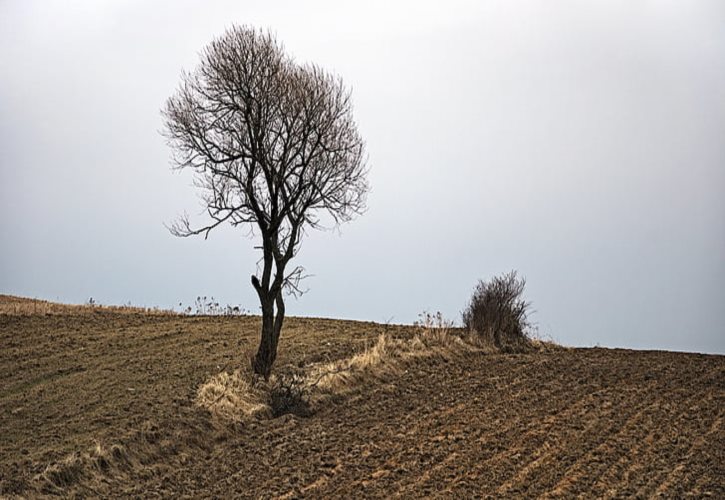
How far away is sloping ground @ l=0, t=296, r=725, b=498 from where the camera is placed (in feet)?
35.7

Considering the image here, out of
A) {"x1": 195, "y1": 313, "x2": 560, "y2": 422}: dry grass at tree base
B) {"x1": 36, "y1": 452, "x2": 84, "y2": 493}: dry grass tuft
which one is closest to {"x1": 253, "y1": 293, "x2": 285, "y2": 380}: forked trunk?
{"x1": 195, "y1": 313, "x2": 560, "y2": 422}: dry grass at tree base

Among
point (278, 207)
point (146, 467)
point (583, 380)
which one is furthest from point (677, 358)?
point (146, 467)

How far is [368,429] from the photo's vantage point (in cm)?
1336

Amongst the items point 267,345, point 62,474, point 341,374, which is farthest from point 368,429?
point 62,474

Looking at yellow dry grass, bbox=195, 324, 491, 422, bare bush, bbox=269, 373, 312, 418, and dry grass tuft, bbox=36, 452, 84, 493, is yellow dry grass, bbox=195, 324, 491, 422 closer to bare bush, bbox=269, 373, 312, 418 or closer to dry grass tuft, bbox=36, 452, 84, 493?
bare bush, bbox=269, 373, 312, 418

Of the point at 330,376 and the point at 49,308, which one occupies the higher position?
the point at 49,308

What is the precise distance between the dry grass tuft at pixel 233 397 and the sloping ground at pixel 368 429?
1.02 feet

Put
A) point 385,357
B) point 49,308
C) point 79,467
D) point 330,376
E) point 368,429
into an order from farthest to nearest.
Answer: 1. point 49,308
2. point 385,357
3. point 330,376
4. point 368,429
5. point 79,467

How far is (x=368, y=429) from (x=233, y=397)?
265cm

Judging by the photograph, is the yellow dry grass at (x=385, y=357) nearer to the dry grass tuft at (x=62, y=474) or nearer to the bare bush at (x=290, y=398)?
the bare bush at (x=290, y=398)

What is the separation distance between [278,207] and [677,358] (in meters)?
10.9

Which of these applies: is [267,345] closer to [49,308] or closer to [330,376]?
[330,376]

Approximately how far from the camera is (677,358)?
20719 millimetres

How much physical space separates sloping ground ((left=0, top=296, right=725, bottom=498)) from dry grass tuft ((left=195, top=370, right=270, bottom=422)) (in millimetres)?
310
